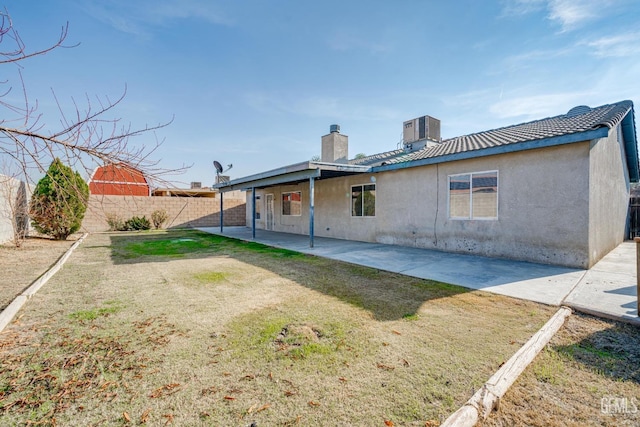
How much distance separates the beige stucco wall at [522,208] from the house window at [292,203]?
5.24 metres

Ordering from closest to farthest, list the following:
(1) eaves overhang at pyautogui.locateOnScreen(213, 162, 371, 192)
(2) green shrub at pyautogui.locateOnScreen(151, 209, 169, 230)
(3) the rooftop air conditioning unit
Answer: (1) eaves overhang at pyautogui.locateOnScreen(213, 162, 371, 192) < (3) the rooftop air conditioning unit < (2) green shrub at pyautogui.locateOnScreen(151, 209, 169, 230)

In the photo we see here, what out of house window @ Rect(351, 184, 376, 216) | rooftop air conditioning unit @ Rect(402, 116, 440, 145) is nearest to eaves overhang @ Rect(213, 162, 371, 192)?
house window @ Rect(351, 184, 376, 216)

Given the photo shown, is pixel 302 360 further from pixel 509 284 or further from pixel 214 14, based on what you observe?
pixel 214 14

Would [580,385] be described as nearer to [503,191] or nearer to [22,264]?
[503,191]

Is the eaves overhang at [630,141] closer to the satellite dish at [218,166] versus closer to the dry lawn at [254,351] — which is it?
the dry lawn at [254,351]

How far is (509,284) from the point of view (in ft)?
16.8

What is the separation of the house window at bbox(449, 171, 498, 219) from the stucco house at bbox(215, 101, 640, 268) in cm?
3

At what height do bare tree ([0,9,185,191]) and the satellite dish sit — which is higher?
the satellite dish

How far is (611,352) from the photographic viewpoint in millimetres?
2852

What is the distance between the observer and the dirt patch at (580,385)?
199 cm

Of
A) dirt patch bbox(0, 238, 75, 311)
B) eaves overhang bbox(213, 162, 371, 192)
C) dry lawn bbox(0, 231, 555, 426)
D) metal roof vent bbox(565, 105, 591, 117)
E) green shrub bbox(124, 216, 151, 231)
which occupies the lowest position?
dry lawn bbox(0, 231, 555, 426)

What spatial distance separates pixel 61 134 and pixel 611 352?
5.20 metres

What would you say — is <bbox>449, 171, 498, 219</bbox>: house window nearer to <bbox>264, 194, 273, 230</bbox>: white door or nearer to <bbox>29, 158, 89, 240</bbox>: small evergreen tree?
<bbox>264, 194, 273, 230</bbox>: white door

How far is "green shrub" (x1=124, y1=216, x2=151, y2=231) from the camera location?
16372 mm
